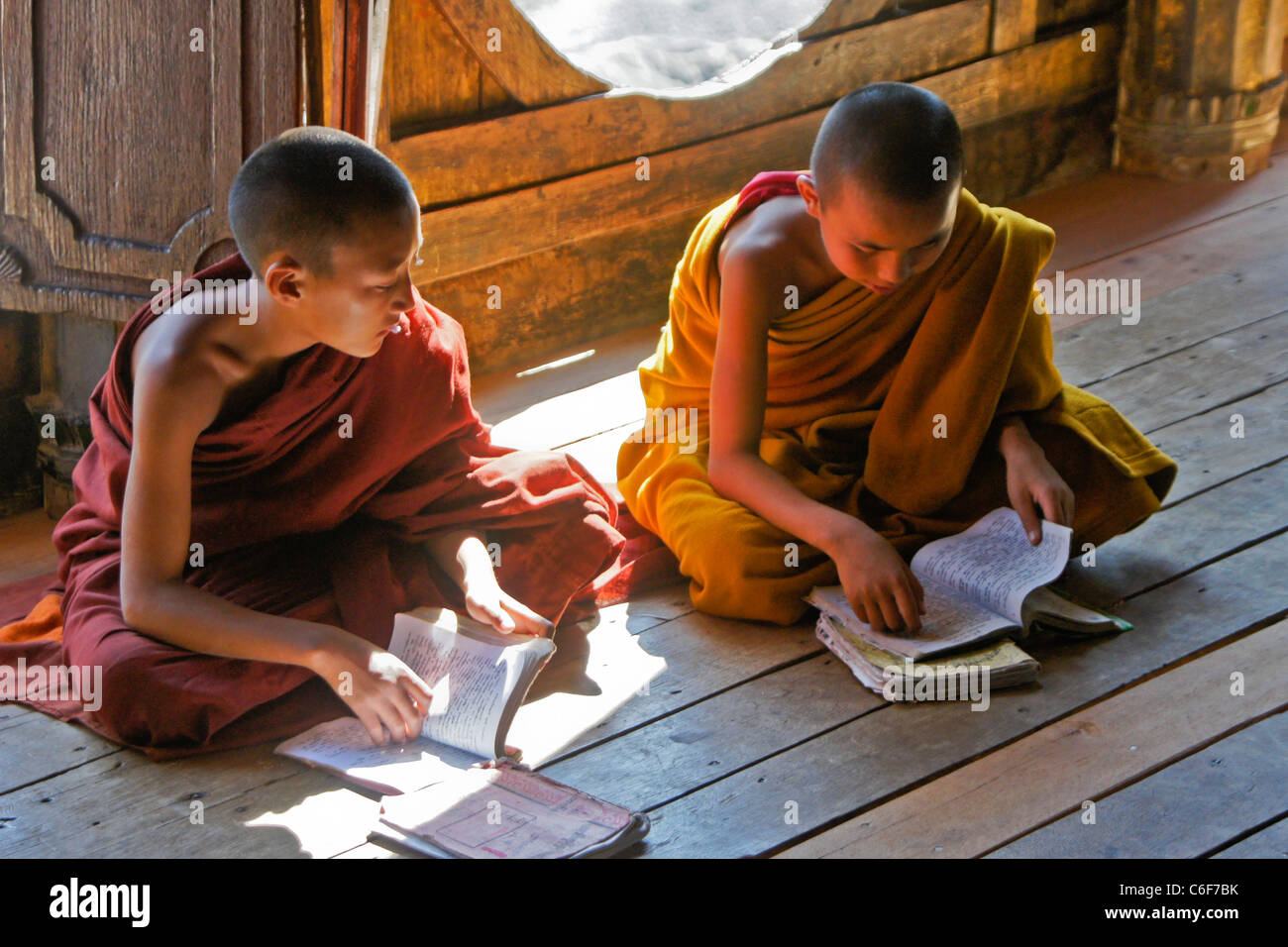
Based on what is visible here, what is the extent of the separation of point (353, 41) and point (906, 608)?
1.64 m

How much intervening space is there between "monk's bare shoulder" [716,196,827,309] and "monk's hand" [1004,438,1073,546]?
1.62ft

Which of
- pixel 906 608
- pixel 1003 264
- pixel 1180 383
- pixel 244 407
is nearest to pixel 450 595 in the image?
pixel 244 407

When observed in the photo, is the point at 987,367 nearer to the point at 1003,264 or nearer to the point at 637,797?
the point at 1003,264

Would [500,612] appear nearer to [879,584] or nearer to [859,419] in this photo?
[879,584]

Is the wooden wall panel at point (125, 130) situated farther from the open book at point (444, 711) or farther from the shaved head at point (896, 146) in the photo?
the shaved head at point (896, 146)

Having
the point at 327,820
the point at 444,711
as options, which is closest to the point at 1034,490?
the point at 444,711

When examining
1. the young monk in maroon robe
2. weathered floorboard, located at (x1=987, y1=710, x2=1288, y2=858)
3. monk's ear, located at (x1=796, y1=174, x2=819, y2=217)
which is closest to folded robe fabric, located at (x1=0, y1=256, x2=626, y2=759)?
the young monk in maroon robe

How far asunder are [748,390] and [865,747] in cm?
69

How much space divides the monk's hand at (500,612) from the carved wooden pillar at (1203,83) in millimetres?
3677

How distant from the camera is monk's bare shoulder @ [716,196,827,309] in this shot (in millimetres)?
2586

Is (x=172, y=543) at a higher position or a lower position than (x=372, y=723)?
higher

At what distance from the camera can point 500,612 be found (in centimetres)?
237

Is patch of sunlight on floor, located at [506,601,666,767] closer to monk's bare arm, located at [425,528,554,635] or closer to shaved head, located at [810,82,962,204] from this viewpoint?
monk's bare arm, located at [425,528,554,635]

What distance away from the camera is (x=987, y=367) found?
2646 millimetres
